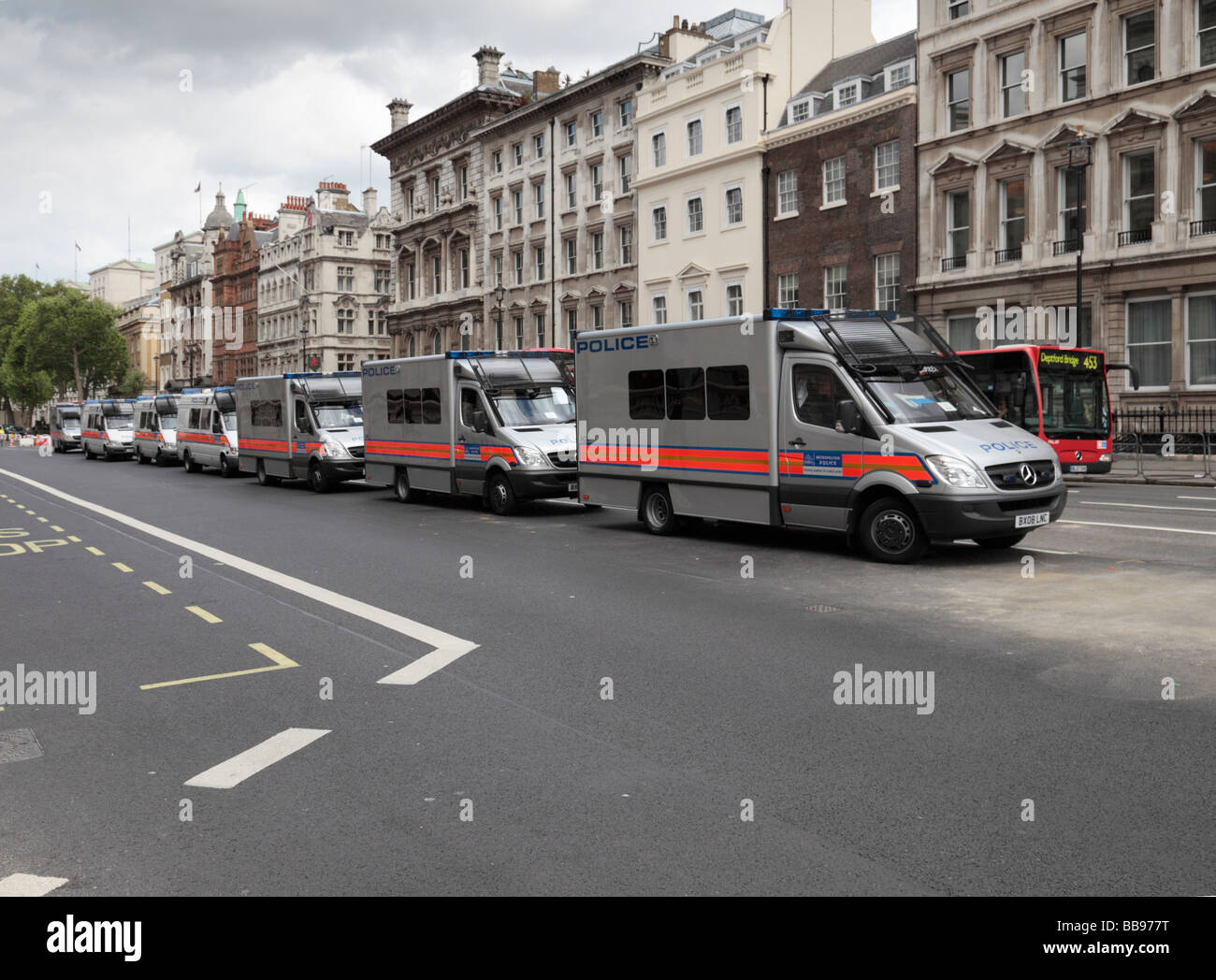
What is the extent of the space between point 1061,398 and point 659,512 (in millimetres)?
13555

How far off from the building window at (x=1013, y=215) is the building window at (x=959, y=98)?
254 cm

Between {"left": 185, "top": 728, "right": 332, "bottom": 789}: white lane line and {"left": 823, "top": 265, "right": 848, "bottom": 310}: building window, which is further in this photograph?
{"left": 823, "top": 265, "right": 848, "bottom": 310}: building window

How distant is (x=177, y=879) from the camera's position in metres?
4.26

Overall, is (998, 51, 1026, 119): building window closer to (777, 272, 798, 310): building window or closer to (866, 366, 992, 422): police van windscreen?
(777, 272, 798, 310): building window

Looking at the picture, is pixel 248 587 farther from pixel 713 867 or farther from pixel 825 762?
pixel 713 867

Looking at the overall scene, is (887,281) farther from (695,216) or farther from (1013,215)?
(695,216)

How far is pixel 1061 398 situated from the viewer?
83.7 ft

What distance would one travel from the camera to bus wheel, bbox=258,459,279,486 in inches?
1141

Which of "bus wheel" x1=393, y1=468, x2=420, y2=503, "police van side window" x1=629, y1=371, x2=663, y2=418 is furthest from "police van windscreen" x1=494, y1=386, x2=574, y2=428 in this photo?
"bus wheel" x1=393, y1=468, x2=420, y2=503

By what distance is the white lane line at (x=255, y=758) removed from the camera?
5453mm

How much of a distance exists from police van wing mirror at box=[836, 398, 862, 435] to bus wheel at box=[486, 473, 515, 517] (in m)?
7.18

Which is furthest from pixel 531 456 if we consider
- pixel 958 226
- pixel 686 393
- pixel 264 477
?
pixel 958 226

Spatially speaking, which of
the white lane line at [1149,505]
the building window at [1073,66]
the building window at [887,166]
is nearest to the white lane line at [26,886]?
the white lane line at [1149,505]

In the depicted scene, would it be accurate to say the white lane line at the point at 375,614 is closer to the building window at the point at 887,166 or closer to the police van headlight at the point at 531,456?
the police van headlight at the point at 531,456
